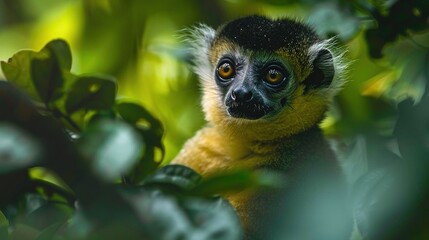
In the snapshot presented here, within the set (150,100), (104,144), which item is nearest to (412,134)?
(104,144)

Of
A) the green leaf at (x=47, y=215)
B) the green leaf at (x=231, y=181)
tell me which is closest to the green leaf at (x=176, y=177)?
the green leaf at (x=47, y=215)

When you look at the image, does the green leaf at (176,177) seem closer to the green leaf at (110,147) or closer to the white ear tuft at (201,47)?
the green leaf at (110,147)

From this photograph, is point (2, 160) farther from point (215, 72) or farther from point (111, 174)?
point (215, 72)

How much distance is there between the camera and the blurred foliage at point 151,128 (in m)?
2.00

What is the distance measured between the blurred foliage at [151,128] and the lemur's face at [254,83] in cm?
37

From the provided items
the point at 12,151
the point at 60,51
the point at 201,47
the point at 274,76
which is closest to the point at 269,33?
the point at 274,76

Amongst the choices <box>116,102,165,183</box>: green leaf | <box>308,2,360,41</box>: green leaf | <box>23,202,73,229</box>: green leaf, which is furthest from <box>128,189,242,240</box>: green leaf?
<box>308,2,360,41</box>: green leaf

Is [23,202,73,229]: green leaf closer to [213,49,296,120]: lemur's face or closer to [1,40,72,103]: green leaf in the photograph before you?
[1,40,72,103]: green leaf

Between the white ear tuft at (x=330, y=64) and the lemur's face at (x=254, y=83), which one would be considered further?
the white ear tuft at (x=330, y=64)

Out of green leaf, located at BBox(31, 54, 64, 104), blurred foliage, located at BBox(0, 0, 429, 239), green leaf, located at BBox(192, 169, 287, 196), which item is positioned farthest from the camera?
green leaf, located at BBox(31, 54, 64, 104)

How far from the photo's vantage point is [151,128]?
3.52 metres

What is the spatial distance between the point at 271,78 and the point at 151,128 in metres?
1.90

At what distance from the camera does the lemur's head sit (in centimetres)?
508

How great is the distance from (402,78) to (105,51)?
2692 millimetres
